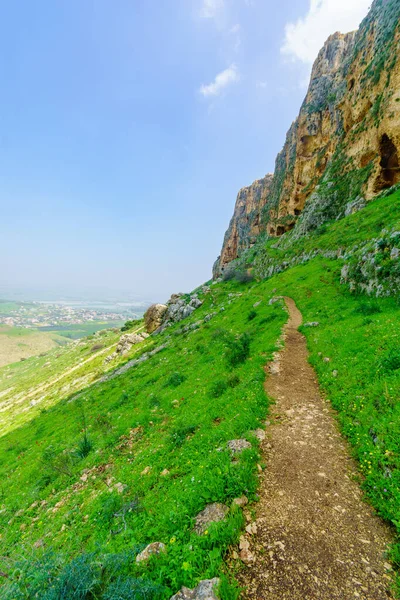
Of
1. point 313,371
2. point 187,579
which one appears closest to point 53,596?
point 187,579

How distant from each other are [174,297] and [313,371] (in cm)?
5784

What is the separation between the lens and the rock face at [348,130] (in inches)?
1563

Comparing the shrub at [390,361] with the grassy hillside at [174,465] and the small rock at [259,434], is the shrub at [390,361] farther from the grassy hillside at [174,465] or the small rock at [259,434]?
the small rock at [259,434]

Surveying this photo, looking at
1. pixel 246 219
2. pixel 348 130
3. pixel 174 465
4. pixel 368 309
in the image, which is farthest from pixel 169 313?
pixel 246 219

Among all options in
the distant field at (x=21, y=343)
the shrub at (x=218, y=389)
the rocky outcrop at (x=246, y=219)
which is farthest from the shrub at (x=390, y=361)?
the distant field at (x=21, y=343)

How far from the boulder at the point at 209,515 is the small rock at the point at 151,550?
29.4 inches

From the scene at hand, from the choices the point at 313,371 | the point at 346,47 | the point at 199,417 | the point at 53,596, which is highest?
the point at 346,47

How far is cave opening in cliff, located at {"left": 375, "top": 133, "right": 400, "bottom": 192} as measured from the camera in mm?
38094

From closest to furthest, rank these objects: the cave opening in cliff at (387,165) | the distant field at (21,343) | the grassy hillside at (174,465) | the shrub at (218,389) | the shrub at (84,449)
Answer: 1. the grassy hillside at (174,465)
2. the shrub at (218,389)
3. the shrub at (84,449)
4. the cave opening in cliff at (387,165)
5. the distant field at (21,343)

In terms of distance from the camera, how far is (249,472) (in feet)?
19.8

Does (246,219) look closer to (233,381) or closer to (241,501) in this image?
(233,381)

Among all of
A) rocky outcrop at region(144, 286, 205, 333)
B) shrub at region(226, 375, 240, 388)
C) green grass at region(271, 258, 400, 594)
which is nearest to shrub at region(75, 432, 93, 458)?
shrub at region(226, 375, 240, 388)

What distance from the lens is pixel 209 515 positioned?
5281 mm

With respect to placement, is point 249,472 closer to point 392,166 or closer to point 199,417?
point 199,417
